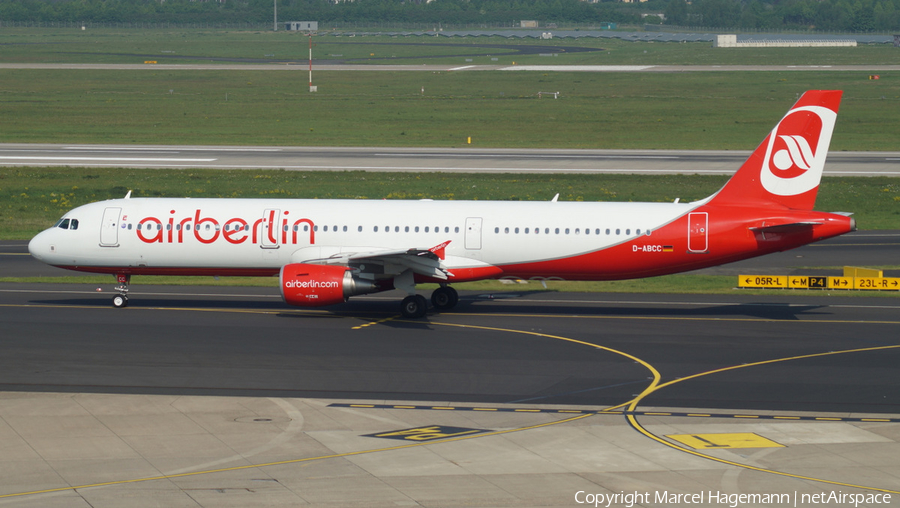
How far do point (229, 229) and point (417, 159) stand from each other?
46.2 metres

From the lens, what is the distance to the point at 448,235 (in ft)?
129

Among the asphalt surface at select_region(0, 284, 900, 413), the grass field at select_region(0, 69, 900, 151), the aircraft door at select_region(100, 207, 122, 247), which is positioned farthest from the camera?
the grass field at select_region(0, 69, 900, 151)

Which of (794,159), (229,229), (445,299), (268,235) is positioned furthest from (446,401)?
(794,159)

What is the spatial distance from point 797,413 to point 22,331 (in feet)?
87.4

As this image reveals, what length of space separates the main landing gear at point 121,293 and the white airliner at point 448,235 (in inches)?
2.7

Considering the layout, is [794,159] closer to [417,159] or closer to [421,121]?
[417,159]

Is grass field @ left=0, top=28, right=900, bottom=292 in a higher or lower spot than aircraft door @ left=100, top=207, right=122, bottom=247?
higher

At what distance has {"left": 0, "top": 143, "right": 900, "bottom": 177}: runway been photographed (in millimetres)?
79250

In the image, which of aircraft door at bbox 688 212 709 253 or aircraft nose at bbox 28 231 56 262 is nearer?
aircraft door at bbox 688 212 709 253

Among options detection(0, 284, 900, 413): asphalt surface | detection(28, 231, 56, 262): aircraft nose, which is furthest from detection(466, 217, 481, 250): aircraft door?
detection(28, 231, 56, 262): aircraft nose

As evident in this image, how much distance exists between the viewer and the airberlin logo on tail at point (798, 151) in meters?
37.8

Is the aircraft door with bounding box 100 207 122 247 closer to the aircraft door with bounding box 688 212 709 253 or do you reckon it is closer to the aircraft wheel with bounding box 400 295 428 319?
the aircraft wheel with bounding box 400 295 428 319

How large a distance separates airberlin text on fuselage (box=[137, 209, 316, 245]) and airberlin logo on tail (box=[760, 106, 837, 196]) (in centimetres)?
1848

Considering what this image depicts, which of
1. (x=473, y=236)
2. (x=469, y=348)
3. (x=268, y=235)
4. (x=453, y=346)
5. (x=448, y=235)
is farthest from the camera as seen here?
(x=268, y=235)
